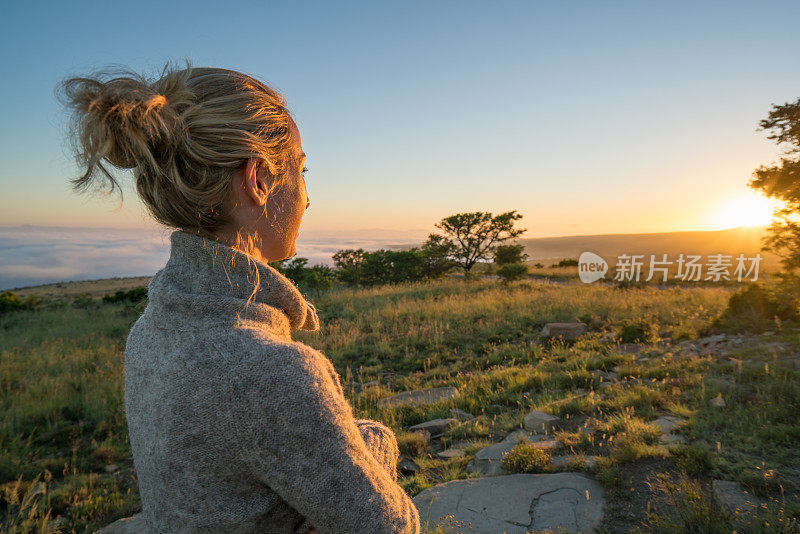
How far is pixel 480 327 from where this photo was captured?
10.1 m

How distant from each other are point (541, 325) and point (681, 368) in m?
4.18

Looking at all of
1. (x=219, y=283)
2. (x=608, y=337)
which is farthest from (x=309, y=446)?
(x=608, y=337)

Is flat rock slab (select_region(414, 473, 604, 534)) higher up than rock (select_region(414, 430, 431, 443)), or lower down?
higher up

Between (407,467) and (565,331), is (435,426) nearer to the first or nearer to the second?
(407,467)

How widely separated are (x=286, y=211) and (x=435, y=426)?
448cm

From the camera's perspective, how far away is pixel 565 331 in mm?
9078

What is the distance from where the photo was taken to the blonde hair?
1104 mm

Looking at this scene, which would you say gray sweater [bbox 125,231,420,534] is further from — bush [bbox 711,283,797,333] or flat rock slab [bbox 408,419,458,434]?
bush [bbox 711,283,797,333]

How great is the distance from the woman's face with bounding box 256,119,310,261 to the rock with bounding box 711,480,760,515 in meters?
3.41

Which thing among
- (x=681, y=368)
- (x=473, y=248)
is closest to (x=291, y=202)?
(x=681, y=368)

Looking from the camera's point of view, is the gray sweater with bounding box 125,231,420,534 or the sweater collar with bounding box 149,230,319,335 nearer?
the gray sweater with bounding box 125,231,420,534

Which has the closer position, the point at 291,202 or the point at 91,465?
the point at 291,202

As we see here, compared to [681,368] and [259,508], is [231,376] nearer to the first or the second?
[259,508]

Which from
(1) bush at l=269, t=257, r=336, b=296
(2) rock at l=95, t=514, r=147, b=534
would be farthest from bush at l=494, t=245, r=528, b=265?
(2) rock at l=95, t=514, r=147, b=534
